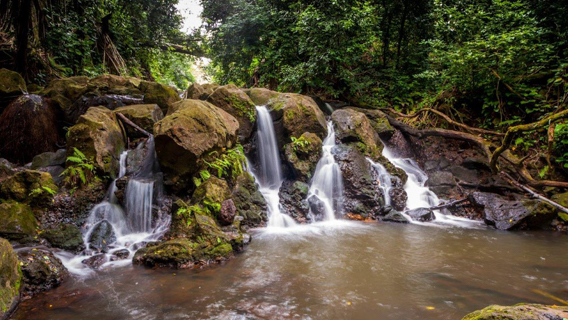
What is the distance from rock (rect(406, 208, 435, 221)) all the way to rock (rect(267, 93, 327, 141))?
3595 mm

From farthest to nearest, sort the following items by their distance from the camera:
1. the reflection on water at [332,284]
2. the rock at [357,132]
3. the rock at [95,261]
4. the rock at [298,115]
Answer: the rock at [357,132], the rock at [298,115], the rock at [95,261], the reflection on water at [332,284]

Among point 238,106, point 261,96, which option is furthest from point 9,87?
point 261,96

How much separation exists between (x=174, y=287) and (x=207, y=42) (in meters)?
14.7

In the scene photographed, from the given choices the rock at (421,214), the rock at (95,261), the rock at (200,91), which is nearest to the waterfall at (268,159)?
the rock at (200,91)

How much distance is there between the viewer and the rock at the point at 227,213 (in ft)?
18.6

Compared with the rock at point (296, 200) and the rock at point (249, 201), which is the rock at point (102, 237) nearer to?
the rock at point (249, 201)

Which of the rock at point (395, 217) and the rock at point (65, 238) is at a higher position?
the rock at point (65, 238)

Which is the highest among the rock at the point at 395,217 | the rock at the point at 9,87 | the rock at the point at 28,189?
the rock at the point at 9,87

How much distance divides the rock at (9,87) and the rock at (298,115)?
6.87m

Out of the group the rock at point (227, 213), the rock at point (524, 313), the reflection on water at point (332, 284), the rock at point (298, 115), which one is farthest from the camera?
the rock at point (298, 115)

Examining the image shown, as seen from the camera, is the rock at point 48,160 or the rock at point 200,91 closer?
the rock at point 48,160

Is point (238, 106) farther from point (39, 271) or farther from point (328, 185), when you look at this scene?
point (39, 271)

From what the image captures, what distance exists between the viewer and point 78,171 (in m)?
5.71

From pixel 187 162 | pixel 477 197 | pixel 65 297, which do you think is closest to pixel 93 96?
pixel 187 162
